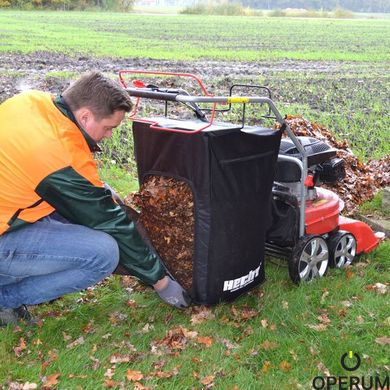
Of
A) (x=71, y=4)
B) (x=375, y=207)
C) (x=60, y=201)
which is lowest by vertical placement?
(x=71, y=4)

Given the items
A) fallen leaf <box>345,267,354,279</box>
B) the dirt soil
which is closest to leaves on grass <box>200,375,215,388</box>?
fallen leaf <box>345,267,354,279</box>

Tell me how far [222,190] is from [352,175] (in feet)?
10.1

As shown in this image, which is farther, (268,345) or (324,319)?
(324,319)

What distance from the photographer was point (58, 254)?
323 centimetres

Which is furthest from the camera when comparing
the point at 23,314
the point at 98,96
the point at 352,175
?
the point at 352,175

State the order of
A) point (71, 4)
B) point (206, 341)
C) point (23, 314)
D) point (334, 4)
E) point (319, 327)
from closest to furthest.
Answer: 1. point (206, 341)
2. point (319, 327)
3. point (23, 314)
4. point (71, 4)
5. point (334, 4)

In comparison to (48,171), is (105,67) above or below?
below

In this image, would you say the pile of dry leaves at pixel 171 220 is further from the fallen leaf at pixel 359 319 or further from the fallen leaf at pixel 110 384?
the fallen leaf at pixel 359 319

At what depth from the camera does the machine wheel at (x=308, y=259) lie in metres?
3.84

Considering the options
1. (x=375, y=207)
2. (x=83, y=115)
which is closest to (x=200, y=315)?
(x=83, y=115)

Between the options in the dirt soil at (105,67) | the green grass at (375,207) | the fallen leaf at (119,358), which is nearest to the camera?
the fallen leaf at (119,358)

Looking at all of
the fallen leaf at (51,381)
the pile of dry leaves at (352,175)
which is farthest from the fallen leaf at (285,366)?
the pile of dry leaves at (352,175)

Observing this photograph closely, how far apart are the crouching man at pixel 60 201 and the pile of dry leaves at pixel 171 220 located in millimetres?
234

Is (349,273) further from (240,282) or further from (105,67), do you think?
(105,67)
